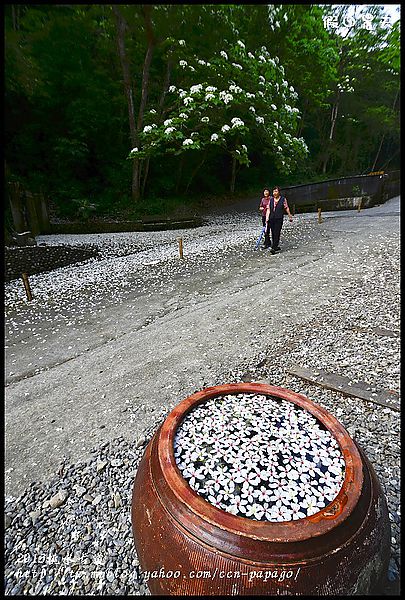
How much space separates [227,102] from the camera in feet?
34.1

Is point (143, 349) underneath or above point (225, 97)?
underneath

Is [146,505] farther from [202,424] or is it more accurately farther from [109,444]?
[109,444]

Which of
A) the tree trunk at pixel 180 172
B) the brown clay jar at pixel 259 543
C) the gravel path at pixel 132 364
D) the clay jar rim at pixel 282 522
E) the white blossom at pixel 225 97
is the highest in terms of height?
the white blossom at pixel 225 97

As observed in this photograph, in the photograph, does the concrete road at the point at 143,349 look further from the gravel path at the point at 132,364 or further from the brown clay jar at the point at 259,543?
the brown clay jar at the point at 259,543

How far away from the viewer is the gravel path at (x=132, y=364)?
167 cm

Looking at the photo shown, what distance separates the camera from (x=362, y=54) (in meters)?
18.6

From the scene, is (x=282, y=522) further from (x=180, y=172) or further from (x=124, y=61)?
(x=180, y=172)

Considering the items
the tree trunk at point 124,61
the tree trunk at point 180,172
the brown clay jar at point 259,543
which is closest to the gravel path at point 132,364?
the brown clay jar at point 259,543

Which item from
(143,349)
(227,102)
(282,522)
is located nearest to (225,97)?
(227,102)

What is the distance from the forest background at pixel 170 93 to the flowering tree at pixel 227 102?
0.17 feet

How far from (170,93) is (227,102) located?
6.36m

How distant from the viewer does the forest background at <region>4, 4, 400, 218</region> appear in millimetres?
11516

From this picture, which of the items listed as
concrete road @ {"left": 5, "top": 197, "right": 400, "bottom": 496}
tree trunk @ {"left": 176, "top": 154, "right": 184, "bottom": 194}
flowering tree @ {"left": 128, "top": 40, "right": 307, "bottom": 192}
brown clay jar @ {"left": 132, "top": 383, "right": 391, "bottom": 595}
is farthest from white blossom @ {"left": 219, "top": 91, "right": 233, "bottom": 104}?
brown clay jar @ {"left": 132, "top": 383, "right": 391, "bottom": 595}

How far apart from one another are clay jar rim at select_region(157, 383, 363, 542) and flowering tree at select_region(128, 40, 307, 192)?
10894mm
